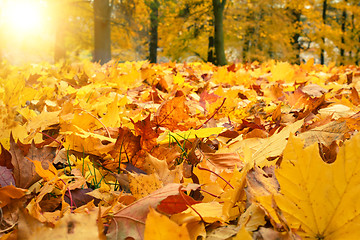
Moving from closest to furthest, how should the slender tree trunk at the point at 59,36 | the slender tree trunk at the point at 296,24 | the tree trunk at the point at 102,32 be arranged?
the tree trunk at the point at 102,32 → the slender tree trunk at the point at 59,36 → the slender tree trunk at the point at 296,24

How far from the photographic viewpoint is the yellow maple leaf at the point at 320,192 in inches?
19.6

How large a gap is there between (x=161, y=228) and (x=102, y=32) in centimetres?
1152

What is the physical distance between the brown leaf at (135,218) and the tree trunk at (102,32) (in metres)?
10.5

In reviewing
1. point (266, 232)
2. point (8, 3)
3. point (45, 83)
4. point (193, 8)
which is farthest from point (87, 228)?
point (193, 8)

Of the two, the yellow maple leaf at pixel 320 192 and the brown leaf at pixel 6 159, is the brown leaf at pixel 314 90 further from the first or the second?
the brown leaf at pixel 6 159

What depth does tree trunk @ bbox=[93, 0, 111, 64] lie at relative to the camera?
Result: 10664 mm

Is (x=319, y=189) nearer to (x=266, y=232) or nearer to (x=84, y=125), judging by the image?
(x=266, y=232)

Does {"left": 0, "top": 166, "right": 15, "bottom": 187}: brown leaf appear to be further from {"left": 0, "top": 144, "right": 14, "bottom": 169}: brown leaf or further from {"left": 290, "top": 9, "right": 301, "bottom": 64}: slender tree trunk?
{"left": 290, "top": 9, "right": 301, "bottom": 64}: slender tree trunk

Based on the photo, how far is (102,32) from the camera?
1117 cm

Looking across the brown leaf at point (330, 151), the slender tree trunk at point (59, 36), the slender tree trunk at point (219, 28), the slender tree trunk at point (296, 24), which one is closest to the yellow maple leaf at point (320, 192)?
the brown leaf at point (330, 151)

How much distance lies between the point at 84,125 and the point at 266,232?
839 millimetres

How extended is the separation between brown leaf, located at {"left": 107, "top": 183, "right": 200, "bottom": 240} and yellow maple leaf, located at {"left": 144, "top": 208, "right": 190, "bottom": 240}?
0.13 meters

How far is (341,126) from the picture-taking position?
3.07ft

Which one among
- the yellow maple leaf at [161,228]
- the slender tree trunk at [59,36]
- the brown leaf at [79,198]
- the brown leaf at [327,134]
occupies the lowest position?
the brown leaf at [79,198]
